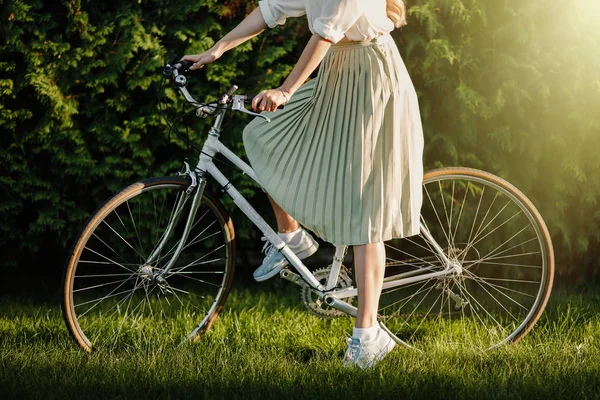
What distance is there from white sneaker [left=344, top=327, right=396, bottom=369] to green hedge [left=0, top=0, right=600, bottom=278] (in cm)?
144

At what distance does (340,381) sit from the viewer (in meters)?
3.24

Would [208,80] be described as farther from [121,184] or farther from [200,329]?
[200,329]

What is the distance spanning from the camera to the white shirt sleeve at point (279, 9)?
345 centimetres

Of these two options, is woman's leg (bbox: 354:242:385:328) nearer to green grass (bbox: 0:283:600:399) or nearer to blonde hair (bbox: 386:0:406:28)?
green grass (bbox: 0:283:600:399)

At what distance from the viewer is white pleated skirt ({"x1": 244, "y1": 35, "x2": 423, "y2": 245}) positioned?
3318mm

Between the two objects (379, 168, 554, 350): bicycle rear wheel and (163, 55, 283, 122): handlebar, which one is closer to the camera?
(163, 55, 283, 122): handlebar

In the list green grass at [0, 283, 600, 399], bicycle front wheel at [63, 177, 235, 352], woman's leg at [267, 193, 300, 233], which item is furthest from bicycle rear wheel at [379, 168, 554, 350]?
bicycle front wheel at [63, 177, 235, 352]

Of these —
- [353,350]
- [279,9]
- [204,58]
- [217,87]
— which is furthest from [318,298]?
[217,87]

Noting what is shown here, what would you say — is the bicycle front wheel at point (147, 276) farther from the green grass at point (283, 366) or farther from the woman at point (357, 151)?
Result: the woman at point (357, 151)

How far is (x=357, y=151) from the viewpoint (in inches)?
130

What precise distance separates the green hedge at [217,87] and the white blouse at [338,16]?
1.06m

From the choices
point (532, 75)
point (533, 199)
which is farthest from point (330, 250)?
point (532, 75)

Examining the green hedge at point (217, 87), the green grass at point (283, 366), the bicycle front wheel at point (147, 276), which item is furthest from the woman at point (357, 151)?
the green hedge at point (217, 87)

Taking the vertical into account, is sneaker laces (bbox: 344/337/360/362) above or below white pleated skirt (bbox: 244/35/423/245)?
below
